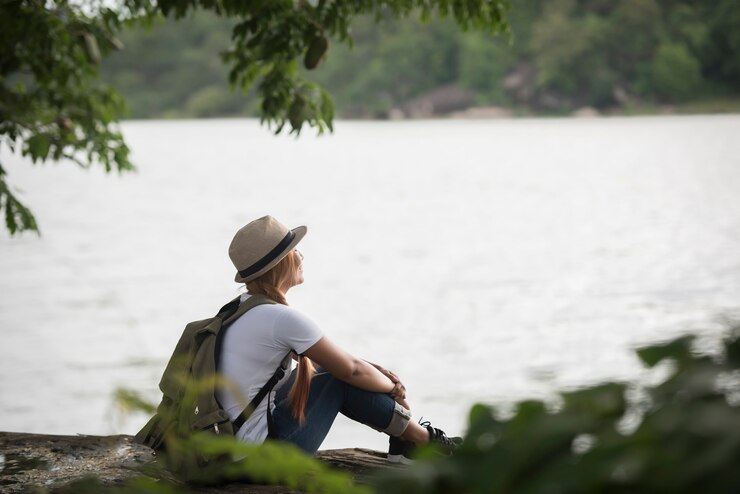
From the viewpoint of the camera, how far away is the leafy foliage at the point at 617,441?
1.01 metres

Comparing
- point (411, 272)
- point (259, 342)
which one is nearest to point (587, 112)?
point (411, 272)

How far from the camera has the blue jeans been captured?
13.7 ft

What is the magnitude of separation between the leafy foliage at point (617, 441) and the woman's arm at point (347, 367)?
2.82m

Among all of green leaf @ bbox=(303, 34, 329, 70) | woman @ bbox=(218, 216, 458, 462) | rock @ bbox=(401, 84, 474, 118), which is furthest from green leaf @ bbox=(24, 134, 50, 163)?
rock @ bbox=(401, 84, 474, 118)

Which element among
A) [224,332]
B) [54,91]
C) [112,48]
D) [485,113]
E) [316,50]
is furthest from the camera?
[485,113]

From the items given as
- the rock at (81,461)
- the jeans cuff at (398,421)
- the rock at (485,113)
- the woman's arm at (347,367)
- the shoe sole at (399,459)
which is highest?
the woman's arm at (347,367)

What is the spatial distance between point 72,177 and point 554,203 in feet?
101

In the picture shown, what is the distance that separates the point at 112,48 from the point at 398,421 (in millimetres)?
4826

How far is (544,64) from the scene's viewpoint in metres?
92.2

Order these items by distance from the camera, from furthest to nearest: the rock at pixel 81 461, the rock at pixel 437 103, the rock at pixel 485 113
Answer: the rock at pixel 437 103 < the rock at pixel 485 113 < the rock at pixel 81 461

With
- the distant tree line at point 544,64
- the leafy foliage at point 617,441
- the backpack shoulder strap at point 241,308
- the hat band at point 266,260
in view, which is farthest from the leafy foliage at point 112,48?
the distant tree line at point 544,64

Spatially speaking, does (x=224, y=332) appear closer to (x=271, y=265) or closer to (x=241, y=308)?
(x=241, y=308)

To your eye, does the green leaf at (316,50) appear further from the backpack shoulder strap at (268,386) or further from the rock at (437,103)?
the rock at (437,103)

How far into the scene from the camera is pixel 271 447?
1313 mm
